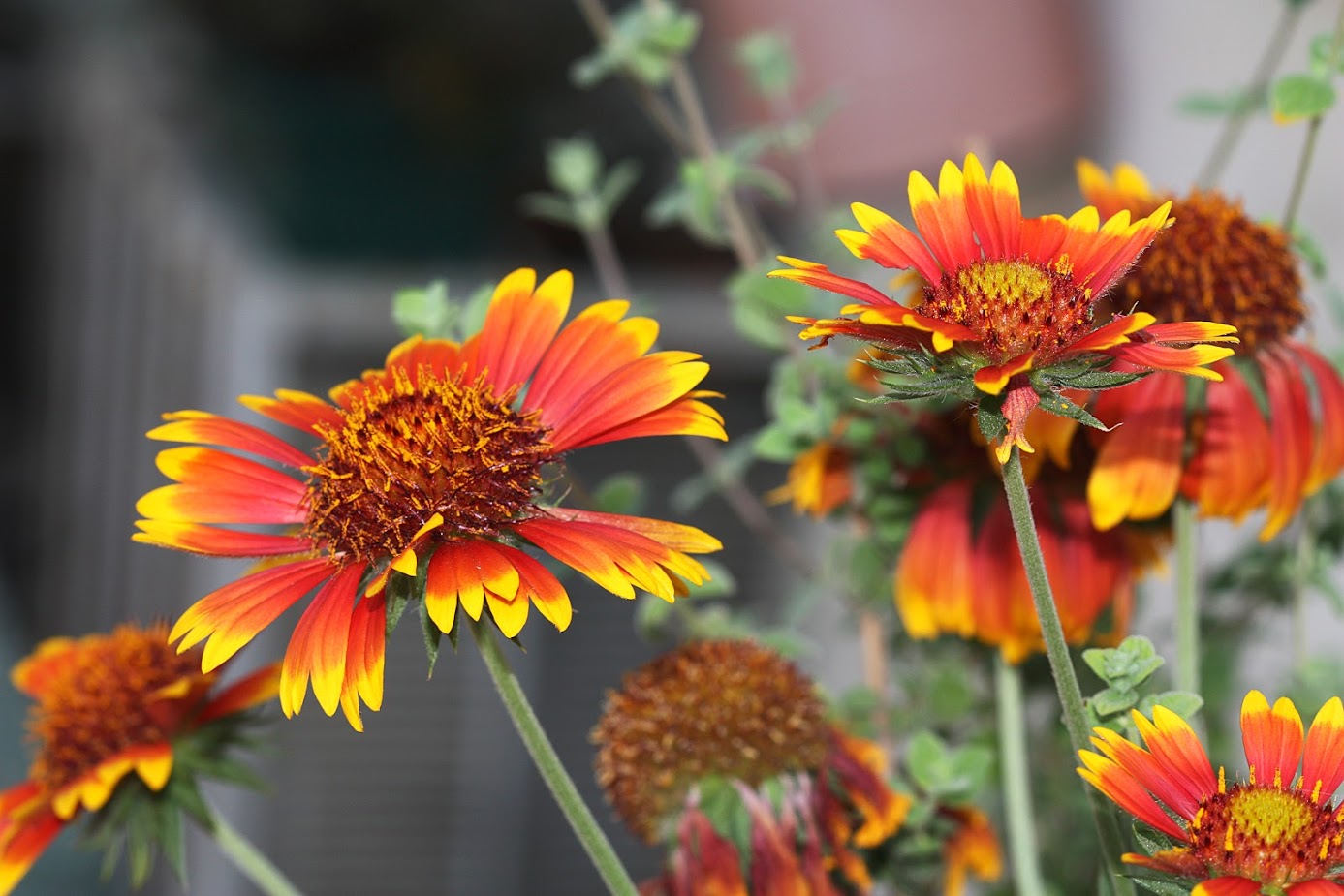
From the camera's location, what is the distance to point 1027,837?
42 centimetres

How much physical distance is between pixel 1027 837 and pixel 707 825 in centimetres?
10

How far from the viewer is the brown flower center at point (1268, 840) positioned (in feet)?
0.91

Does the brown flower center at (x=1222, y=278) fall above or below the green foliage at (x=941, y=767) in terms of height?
above

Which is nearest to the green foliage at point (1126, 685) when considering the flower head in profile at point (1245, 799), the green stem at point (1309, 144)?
the flower head in profile at point (1245, 799)

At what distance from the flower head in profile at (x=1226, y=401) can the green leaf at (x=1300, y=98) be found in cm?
4

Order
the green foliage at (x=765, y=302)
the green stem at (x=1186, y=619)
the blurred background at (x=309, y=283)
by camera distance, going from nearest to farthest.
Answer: the green stem at (x=1186, y=619), the green foliage at (x=765, y=302), the blurred background at (x=309, y=283)

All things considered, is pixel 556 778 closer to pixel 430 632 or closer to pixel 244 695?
pixel 430 632

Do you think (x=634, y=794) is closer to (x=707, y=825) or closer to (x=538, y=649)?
(x=707, y=825)

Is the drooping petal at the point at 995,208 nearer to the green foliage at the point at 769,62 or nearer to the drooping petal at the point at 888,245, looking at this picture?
the drooping petal at the point at 888,245

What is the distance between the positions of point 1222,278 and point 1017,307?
162 millimetres

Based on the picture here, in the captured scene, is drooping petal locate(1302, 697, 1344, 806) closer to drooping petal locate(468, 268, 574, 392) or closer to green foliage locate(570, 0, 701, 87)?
drooping petal locate(468, 268, 574, 392)

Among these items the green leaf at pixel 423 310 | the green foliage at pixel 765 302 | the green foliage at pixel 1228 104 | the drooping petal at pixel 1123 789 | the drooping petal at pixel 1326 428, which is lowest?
the drooping petal at pixel 1123 789

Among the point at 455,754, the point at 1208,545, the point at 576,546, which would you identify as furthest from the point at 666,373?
the point at 455,754

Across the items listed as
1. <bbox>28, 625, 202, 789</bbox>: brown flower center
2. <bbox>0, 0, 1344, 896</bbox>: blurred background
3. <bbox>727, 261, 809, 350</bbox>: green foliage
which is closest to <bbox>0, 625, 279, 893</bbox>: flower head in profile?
<bbox>28, 625, 202, 789</bbox>: brown flower center
